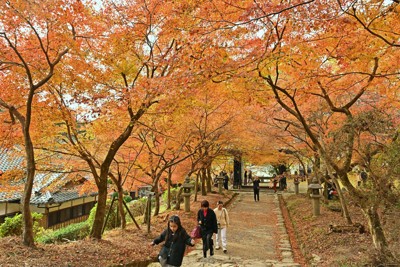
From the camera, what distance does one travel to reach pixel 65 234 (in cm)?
1485

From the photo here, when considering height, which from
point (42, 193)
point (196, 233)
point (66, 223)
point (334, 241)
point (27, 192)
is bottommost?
point (66, 223)

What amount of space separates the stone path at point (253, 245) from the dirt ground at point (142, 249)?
0.48m

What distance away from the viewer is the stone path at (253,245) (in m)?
8.03

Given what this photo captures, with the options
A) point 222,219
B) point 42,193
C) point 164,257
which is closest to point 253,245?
point 222,219

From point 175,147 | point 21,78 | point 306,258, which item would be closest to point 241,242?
point 306,258

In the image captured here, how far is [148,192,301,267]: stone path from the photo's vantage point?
8031mm

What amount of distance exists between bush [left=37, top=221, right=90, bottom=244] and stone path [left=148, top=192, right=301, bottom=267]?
751 cm

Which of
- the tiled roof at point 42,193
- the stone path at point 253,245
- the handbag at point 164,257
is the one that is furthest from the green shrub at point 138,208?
the handbag at point 164,257

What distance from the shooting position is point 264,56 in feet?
21.2

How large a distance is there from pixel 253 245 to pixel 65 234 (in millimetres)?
9834

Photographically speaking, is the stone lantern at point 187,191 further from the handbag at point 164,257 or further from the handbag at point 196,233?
the handbag at point 164,257

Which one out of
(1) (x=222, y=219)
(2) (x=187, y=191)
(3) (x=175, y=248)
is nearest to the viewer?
(3) (x=175, y=248)

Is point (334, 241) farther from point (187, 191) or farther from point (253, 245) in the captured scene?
point (187, 191)

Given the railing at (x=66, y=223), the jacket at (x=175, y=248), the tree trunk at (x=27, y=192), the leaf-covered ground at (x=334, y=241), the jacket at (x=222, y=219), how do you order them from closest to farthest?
the jacket at (x=175, y=248) → the leaf-covered ground at (x=334, y=241) → the tree trunk at (x=27, y=192) → the jacket at (x=222, y=219) → the railing at (x=66, y=223)
